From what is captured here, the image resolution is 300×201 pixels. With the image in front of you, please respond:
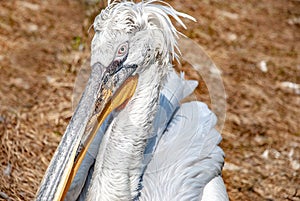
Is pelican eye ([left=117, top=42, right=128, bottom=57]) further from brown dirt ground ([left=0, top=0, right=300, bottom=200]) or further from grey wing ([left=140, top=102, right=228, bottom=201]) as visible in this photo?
brown dirt ground ([left=0, top=0, right=300, bottom=200])

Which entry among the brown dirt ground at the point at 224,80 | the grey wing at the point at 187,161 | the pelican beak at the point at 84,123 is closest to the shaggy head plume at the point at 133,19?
the pelican beak at the point at 84,123

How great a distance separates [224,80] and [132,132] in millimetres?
2824

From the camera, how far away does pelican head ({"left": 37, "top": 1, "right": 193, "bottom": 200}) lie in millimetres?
2842

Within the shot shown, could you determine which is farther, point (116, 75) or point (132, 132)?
point (132, 132)

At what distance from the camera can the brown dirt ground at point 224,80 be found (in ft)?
15.3

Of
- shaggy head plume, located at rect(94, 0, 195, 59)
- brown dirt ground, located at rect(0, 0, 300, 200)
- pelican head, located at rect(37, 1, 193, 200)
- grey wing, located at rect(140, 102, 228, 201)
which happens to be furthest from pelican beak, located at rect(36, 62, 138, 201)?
brown dirt ground, located at rect(0, 0, 300, 200)

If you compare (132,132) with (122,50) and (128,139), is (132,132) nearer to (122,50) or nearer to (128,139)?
(128,139)

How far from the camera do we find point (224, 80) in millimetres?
5906

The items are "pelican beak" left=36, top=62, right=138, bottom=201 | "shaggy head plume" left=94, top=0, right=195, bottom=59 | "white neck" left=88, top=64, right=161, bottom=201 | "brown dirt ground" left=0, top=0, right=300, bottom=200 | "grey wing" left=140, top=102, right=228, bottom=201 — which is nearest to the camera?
"pelican beak" left=36, top=62, right=138, bottom=201

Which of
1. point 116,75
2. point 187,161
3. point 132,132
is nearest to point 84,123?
point 116,75

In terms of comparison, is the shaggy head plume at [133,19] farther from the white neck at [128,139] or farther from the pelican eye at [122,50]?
the white neck at [128,139]

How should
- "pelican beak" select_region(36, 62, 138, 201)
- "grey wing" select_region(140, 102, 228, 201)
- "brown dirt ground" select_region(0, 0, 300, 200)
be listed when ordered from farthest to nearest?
1. "brown dirt ground" select_region(0, 0, 300, 200)
2. "grey wing" select_region(140, 102, 228, 201)
3. "pelican beak" select_region(36, 62, 138, 201)

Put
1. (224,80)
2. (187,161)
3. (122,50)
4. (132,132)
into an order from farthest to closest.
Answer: (224,80) → (187,161) → (132,132) → (122,50)

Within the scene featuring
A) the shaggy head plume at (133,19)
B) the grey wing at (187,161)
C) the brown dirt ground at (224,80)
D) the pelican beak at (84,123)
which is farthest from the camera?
the brown dirt ground at (224,80)
